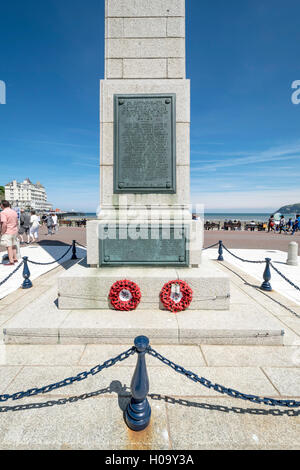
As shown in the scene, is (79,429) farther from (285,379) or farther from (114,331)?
(285,379)

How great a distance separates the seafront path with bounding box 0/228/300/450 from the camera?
234 cm

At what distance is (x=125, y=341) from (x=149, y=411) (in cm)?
155

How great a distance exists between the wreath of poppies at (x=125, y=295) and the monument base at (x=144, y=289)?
14cm

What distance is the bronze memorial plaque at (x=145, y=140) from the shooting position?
539 cm

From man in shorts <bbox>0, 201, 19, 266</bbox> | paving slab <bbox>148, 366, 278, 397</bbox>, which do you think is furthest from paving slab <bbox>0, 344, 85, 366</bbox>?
man in shorts <bbox>0, 201, 19, 266</bbox>

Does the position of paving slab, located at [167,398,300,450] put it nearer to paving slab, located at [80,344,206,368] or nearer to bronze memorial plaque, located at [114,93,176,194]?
paving slab, located at [80,344,206,368]

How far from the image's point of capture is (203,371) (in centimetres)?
334

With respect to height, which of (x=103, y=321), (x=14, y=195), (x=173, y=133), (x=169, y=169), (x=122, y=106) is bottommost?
→ (x=103, y=321)

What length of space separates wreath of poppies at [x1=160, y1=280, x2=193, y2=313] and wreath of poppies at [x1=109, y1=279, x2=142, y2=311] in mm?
549

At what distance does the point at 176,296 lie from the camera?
15.2 ft

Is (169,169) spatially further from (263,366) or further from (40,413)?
(40,413)

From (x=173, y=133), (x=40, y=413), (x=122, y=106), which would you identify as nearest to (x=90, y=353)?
(x=40, y=413)

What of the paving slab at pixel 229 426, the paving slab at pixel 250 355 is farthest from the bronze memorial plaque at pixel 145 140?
the paving slab at pixel 229 426

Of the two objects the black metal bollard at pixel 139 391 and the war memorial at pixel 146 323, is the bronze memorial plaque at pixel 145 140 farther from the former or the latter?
the black metal bollard at pixel 139 391
